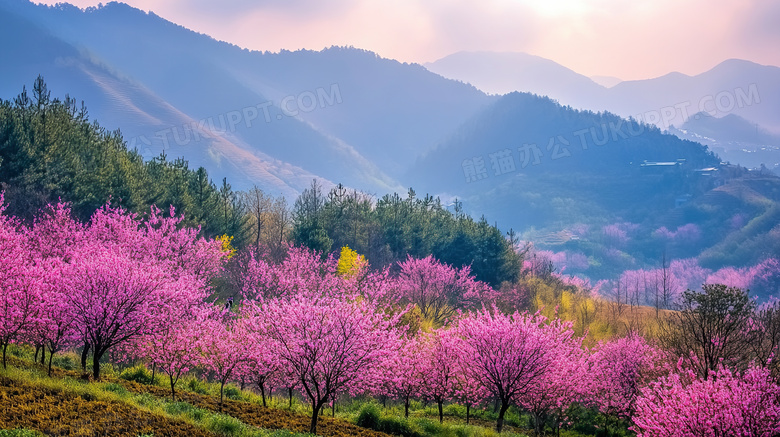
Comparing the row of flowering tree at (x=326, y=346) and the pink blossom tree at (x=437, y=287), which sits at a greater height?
the pink blossom tree at (x=437, y=287)

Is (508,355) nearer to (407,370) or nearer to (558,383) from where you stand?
(558,383)

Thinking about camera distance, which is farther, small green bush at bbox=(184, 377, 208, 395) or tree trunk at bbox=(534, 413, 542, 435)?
tree trunk at bbox=(534, 413, 542, 435)

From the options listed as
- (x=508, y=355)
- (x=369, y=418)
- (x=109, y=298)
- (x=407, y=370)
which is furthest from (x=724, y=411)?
(x=109, y=298)

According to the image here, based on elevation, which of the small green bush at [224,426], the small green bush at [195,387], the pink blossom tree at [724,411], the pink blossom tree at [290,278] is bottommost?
the small green bush at [195,387]

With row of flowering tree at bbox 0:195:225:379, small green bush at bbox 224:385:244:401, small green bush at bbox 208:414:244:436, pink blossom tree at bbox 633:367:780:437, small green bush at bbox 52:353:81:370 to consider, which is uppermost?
row of flowering tree at bbox 0:195:225:379

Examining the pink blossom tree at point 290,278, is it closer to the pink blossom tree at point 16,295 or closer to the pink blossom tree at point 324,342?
→ the pink blossom tree at point 16,295

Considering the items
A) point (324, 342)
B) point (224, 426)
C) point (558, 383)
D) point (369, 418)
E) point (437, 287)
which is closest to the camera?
point (224, 426)

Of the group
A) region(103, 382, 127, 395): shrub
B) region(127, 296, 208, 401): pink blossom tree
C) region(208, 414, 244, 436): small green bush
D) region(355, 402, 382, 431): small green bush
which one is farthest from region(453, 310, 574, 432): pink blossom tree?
region(103, 382, 127, 395): shrub

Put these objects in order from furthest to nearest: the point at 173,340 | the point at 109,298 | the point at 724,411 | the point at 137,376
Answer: the point at 137,376
the point at 173,340
the point at 109,298
the point at 724,411

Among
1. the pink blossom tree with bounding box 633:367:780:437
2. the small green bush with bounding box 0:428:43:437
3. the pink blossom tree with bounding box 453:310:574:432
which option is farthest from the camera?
the pink blossom tree with bounding box 453:310:574:432

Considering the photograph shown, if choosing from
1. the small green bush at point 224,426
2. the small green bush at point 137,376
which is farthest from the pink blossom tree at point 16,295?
the small green bush at point 224,426

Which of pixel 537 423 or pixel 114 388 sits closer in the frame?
pixel 114 388

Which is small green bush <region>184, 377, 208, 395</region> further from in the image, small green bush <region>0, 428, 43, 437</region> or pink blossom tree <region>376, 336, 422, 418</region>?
small green bush <region>0, 428, 43, 437</region>

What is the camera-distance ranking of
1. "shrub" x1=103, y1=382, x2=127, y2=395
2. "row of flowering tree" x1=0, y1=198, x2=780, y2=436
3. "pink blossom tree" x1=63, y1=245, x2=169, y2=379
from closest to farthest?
"row of flowering tree" x1=0, y1=198, x2=780, y2=436 < "shrub" x1=103, y1=382, x2=127, y2=395 < "pink blossom tree" x1=63, y1=245, x2=169, y2=379
